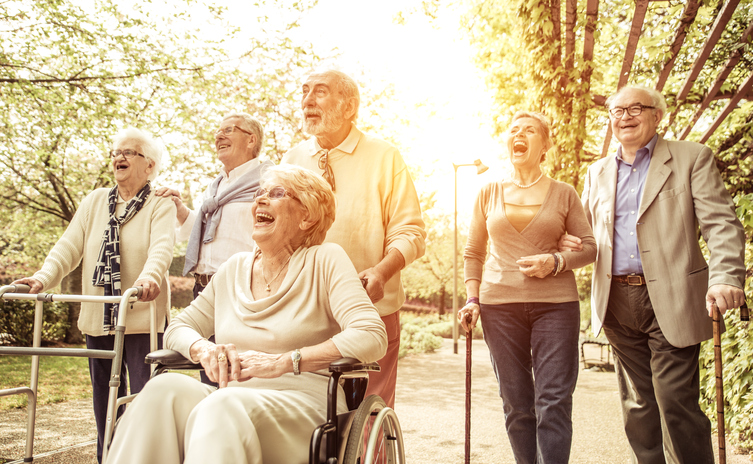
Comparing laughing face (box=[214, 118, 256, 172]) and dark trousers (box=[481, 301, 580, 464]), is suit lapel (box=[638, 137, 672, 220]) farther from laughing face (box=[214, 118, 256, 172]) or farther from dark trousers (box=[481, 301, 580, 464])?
laughing face (box=[214, 118, 256, 172])

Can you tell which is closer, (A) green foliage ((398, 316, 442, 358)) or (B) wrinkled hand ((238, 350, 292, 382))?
(B) wrinkled hand ((238, 350, 292, 382))

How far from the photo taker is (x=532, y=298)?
2902 mm

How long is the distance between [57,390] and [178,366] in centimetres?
690

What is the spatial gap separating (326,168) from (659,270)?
62.1 inches

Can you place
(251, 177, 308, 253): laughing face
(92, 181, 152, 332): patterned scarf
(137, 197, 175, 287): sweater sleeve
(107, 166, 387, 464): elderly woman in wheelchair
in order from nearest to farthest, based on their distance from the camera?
(107, 166, 387, 464): elderly woman in wheelchair
(251, 177, 308, 253): laughing face
(137, 197, 175, 287): sweater sleeve
(92, 181, 152, 332): patterned scarf

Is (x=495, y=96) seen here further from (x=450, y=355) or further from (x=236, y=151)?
(x=450, y=355)

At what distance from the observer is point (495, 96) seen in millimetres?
7520

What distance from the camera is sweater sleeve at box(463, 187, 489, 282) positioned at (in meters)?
3.24

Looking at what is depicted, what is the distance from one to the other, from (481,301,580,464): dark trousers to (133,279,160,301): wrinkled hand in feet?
5.33

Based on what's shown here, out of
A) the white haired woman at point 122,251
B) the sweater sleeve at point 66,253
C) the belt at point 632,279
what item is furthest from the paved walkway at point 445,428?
the belt at point 632,279

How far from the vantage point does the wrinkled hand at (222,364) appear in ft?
6.57

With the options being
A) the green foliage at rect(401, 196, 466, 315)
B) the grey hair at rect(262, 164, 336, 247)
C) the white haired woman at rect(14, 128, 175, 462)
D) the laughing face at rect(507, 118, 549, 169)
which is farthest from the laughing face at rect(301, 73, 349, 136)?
the green foliage at rect(401, 196, 466, 315)

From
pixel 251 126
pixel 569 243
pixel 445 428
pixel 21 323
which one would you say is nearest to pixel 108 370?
pixel 251 126

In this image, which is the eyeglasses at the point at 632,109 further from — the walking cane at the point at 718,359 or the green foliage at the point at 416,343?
the green foliage at the point at 416,343
